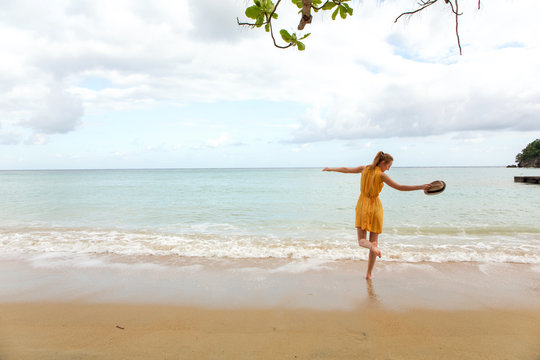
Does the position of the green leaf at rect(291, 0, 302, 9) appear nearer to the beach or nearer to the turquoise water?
the beach

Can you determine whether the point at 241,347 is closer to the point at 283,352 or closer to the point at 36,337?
the point at 283,352

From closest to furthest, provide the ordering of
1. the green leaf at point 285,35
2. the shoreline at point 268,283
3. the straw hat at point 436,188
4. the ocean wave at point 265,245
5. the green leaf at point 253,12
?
1. the green leaf at point 253,12
2. the green leaf at point 285,35
3. the straw hat at point 436,188
4. the shoreline at point 268,283
5. the ocean wave at point 265,245

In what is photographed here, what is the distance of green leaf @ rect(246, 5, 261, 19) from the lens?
1894 millimetres

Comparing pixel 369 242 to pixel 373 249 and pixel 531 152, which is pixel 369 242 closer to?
pixel 373 249

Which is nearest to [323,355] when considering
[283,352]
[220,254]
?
[283,352]

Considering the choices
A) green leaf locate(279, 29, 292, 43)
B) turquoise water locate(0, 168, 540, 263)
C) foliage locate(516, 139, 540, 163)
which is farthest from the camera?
foliage locate(516, 139, 540, 163)

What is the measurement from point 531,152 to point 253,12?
134168 mm

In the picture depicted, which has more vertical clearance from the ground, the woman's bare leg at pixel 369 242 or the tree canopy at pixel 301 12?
the tree canopy at pixel 301 12

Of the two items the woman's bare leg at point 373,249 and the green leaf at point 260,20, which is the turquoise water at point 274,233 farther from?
the green leaf at point 260,20

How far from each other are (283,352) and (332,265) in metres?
3.11

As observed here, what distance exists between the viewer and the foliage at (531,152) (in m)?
101

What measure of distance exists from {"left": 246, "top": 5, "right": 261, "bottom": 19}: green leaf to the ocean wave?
17.0 feet

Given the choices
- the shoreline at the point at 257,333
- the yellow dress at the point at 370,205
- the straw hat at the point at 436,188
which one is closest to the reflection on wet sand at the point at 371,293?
the shoreline at the point at 257,333

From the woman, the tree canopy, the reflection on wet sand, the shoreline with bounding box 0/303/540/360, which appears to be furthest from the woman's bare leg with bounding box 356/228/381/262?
the tree canopy
